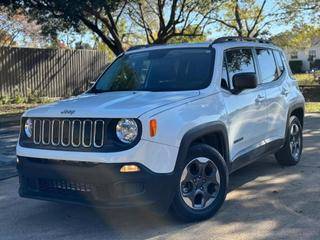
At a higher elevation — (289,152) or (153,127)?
(153,127)

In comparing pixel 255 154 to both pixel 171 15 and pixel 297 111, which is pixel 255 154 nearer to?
pixel 297 111

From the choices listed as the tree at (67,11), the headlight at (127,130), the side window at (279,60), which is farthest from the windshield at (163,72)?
the tree at (67,11)

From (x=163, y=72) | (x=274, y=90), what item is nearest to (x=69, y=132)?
(x=163, y=72)

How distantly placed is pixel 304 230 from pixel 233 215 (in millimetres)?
811

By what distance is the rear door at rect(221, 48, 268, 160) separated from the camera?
5918 millimetres

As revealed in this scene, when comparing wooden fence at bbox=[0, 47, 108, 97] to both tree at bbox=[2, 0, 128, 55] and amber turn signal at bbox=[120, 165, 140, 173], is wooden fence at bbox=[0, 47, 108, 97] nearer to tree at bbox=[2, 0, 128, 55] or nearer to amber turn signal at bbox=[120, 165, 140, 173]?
tree at bbox=[2, 0, 128, 55]

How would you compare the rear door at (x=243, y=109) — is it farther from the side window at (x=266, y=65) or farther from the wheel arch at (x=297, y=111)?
the wheel arch at (x=297, y=111)

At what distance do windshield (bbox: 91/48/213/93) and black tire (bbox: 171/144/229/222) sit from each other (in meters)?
0.79

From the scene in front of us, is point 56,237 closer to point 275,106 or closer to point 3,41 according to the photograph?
point 275,106

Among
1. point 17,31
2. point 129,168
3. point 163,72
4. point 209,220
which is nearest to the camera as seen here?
point 129,168

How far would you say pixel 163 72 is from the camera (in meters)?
6.05

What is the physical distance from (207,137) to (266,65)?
6.90ft

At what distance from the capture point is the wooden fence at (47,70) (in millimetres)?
20469

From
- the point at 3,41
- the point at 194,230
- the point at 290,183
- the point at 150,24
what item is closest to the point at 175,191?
the point at 194,230
